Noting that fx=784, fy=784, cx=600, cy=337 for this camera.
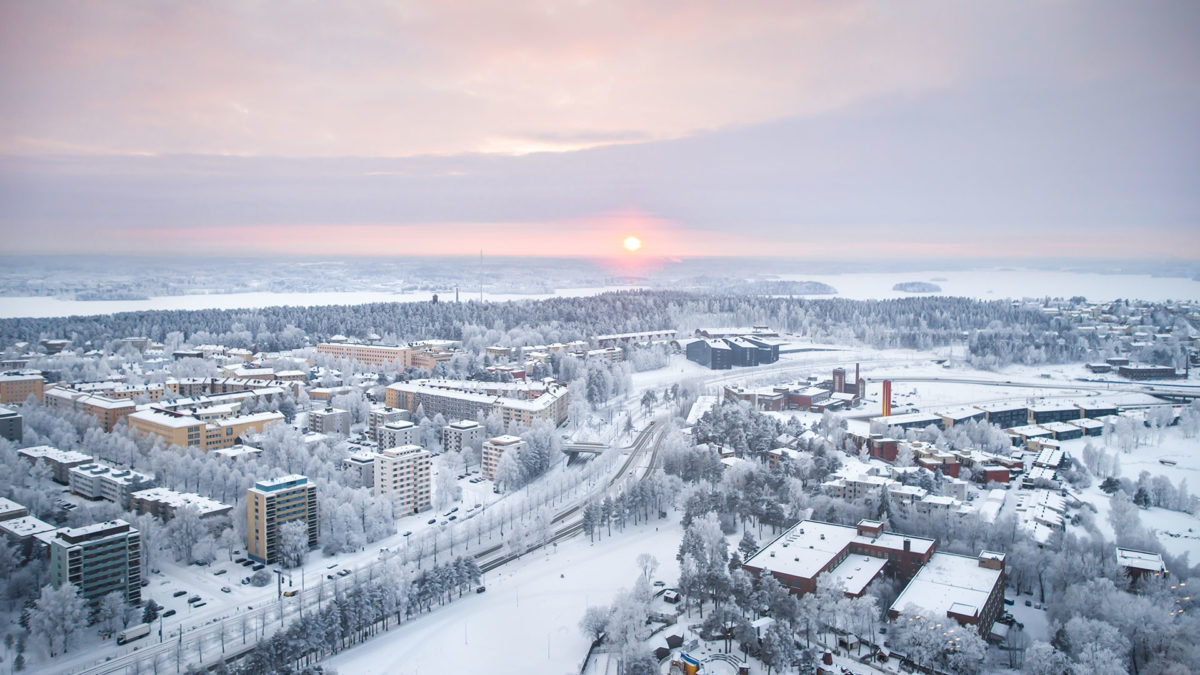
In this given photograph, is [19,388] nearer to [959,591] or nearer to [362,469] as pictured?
[362,469]

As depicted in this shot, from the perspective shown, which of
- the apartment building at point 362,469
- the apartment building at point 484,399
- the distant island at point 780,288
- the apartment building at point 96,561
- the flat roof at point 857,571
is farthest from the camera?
the distant island at point 780,288

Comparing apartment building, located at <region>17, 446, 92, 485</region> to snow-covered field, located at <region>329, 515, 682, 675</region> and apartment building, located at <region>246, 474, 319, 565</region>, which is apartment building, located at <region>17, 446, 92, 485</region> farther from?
snow-covered field, located at <region>329, 515, 682, 675</region>

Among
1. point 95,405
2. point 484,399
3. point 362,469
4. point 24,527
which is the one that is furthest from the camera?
point 484,399

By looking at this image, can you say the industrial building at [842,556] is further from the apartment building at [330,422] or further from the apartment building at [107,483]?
the apartment building at [330,422]

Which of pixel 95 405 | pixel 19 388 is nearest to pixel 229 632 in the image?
pixel 95 405

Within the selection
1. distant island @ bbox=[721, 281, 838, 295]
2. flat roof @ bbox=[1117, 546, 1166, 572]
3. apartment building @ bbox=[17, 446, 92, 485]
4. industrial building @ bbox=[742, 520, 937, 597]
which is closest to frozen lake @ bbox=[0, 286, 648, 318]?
apartment building @ bbox=[17, 446, 92, 485]

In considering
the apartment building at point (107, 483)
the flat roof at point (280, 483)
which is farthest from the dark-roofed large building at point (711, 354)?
the apartment building at point (107, 483)
